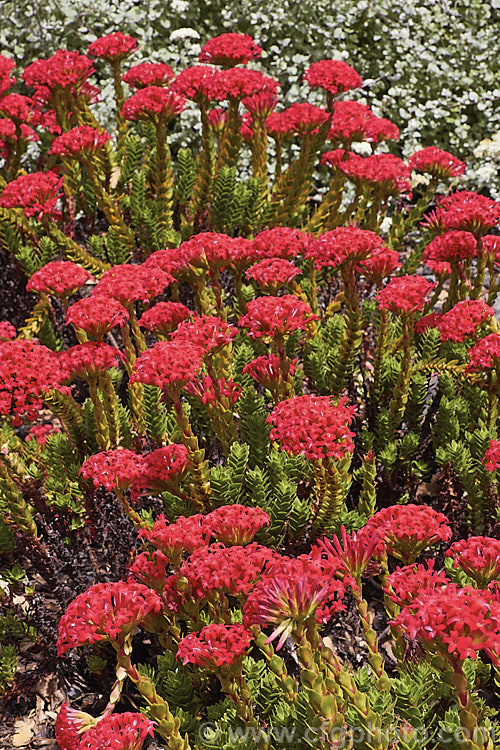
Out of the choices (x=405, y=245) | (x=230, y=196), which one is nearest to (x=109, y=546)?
(x=230, y=196)

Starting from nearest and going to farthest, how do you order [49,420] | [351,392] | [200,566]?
[200,566], [351,392], [49,420]

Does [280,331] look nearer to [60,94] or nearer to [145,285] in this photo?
[145,285]

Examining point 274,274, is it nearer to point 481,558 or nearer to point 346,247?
point 346,247

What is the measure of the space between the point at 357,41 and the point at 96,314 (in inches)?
205

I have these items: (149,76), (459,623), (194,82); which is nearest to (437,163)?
(194,82)

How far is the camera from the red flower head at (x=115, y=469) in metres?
2.69

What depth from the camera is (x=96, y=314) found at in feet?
9.69

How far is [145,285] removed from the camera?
10.9 ft

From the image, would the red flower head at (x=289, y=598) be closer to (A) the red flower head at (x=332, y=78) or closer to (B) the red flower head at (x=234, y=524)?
(B) the red flower head at (x=234, y=524)

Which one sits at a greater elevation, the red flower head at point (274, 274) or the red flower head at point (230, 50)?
the red flower head at point (230, 50)

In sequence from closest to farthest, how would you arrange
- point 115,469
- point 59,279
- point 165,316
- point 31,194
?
point 115,469 < point 165,316 < point 59,279 < point 31,194

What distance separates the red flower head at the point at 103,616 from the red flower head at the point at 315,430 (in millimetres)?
737

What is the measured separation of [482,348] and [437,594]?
1511 mm

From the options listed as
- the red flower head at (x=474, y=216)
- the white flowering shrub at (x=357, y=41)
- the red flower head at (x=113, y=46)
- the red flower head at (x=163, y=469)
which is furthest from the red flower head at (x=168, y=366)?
the white flowering shrub at (x=357, y=41)
